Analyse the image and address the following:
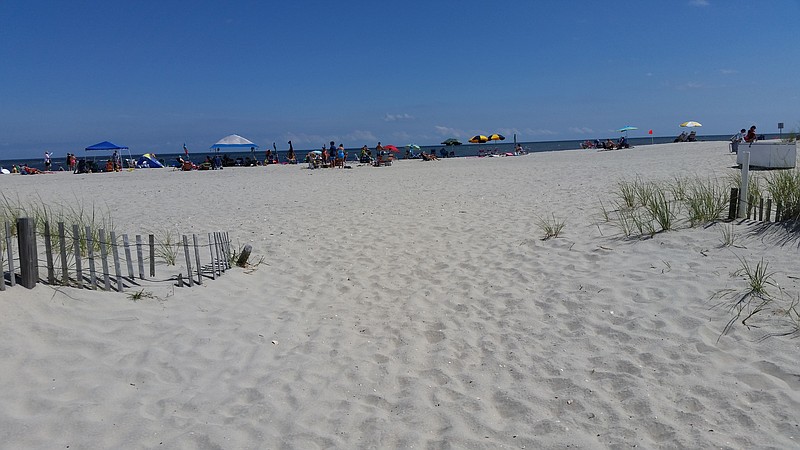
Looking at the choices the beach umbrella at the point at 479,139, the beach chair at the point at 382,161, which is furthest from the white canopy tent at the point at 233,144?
the beach umbrella at the point at 479,139

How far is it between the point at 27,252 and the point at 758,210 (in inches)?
290

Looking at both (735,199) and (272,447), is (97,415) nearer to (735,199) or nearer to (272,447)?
(272,447)

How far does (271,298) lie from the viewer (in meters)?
5.32

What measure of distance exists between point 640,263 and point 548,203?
13.7ft

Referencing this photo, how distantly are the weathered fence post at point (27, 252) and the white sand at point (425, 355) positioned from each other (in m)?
0.12

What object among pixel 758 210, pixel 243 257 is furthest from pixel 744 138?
pixel 243 257

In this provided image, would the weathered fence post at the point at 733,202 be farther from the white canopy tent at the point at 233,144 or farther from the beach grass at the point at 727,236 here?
the white canopy tent at the point at 233,144

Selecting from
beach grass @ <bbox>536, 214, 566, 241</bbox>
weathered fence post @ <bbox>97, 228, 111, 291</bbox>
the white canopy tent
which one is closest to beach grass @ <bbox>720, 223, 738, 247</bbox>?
beach grass @ <bbox>536, 214, 566, 241</bbox>

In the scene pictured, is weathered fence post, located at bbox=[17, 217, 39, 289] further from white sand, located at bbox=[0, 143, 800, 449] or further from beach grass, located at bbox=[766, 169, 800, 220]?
beach grass, located at bbox=[766, 169, 800, 220]

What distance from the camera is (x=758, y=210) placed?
20.9ft

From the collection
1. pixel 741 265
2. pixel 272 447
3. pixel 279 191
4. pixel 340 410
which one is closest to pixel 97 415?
pixel 272 447

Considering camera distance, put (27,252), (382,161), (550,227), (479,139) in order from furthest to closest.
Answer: (479,139)
(382,161)
(550,227)
(27,252)

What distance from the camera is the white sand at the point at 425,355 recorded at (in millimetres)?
2967

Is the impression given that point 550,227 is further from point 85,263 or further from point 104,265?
point 85,263
